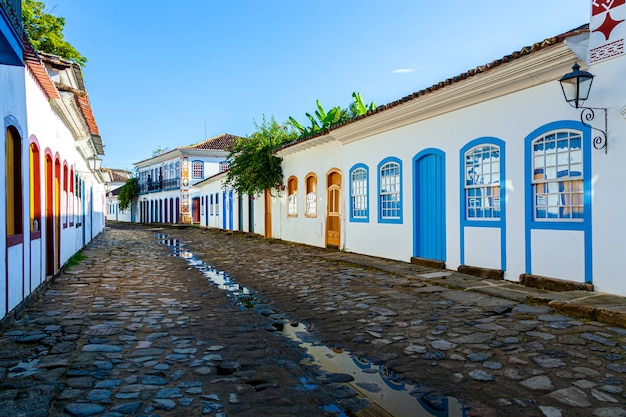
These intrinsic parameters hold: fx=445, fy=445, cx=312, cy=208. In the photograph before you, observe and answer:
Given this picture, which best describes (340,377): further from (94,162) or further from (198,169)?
(198,169)

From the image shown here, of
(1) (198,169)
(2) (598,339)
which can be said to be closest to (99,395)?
(2) (598,339)

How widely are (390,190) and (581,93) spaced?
5.23m

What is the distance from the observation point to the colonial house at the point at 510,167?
6188mm

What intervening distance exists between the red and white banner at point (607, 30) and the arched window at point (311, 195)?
973 cm

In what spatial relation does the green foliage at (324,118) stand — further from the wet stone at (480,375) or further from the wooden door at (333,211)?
the wet stone at (480,375)

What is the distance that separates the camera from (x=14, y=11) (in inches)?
169

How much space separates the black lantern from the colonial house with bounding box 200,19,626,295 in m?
0.02

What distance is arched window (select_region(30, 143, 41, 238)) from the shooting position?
21.5 ft

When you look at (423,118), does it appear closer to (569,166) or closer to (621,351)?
(569,166)

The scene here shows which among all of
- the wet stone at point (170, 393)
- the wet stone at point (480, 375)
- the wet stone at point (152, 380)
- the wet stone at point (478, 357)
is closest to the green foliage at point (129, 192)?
the wet stone at point (152, 380)

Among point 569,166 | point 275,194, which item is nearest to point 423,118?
point 569,166

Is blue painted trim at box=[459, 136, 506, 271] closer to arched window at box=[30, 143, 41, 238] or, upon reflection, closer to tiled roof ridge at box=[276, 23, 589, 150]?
tiled roof ridge at box=[276, 23, 589, 150]

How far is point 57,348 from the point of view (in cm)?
428

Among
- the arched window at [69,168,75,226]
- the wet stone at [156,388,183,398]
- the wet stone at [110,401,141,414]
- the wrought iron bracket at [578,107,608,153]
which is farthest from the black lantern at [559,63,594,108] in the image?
the arched window at [69,168,75,226]
